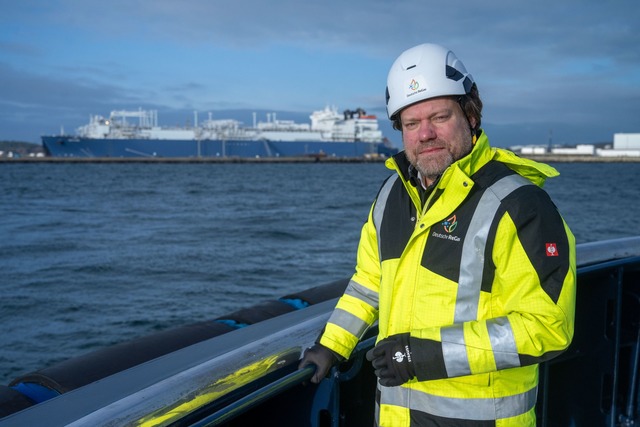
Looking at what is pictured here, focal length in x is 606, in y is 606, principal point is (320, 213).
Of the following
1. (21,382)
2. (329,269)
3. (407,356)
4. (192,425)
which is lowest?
(329,269)

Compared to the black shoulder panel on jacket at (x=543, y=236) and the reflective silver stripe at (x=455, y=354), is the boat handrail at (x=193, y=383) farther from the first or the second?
the black shoulder panel on jacket at (x=543, y=236)

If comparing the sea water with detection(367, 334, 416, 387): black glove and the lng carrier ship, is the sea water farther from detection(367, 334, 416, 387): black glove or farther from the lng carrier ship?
the lng carrier ship

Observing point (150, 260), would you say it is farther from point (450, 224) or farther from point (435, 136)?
point (450, 224)

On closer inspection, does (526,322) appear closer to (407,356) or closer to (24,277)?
(407,356)

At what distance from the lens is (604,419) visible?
2.71 meters

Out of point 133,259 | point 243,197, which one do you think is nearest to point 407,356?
point 133,259

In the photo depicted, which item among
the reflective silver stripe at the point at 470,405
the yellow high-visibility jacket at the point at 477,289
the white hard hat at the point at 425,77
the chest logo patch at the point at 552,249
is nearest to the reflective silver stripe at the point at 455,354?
the yellow high-visibility jacket at the point at 477,289

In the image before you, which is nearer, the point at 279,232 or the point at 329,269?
the point at 329,269

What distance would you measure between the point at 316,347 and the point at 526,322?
59 centimetres

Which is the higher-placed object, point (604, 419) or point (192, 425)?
point (192, 425)

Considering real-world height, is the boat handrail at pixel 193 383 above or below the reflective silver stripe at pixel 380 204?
below

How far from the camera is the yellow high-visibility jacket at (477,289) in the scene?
1.32 metres

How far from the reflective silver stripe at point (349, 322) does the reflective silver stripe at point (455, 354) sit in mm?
417

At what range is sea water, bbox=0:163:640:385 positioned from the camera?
7.36 meters
